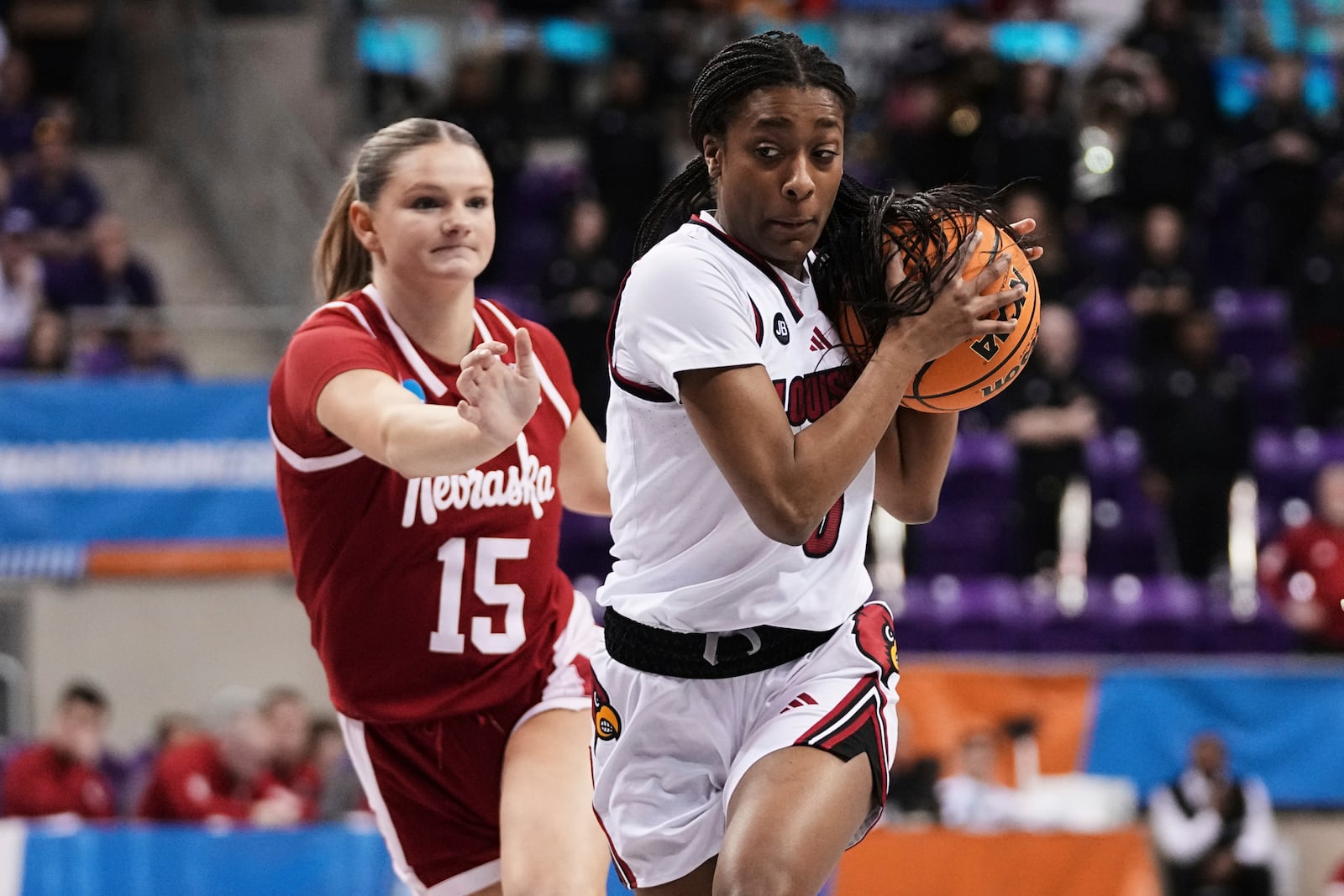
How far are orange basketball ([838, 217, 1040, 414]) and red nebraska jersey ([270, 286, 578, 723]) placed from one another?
1.10 m

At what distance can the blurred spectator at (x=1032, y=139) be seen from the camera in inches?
533

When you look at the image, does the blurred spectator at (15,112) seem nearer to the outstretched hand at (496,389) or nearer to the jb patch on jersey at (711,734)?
the outstretched hand at (496,389)

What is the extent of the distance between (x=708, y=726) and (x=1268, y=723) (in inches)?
276

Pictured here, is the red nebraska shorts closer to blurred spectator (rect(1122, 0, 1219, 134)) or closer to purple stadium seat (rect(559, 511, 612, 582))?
purple stadium seat (rect(559, 511, 612, 582))

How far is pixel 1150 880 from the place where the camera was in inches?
318

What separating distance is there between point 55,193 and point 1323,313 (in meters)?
9.29

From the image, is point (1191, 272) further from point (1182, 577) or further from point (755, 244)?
point (755, 244)

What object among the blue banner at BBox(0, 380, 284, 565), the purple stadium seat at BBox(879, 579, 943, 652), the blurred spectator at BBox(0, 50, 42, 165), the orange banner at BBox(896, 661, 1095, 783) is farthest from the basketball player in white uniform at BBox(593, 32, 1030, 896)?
the blurred spectator at BBox(0, 50, 42, 165)

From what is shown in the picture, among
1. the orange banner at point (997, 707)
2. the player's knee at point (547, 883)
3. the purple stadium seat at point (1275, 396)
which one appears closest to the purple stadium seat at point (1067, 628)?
the orange banner at point (997, 707)

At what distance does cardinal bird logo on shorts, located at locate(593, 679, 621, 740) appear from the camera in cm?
369

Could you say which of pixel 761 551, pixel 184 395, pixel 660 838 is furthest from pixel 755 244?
pixel 184 395

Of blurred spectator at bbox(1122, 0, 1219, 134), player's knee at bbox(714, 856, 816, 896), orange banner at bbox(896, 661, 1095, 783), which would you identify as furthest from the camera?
blurred spectator at bbox(1122, 0, 1219, 134)

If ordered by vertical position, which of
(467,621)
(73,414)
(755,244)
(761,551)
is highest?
(755,244)

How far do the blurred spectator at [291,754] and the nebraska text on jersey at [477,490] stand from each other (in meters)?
5.90
